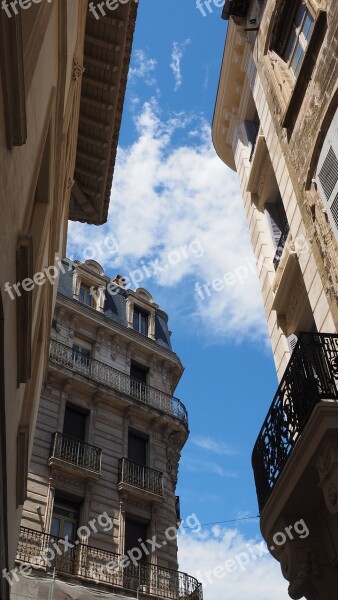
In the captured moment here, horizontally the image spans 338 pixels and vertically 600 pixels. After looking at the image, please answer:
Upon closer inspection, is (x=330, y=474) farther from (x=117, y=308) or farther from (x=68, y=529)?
(x=117, y=308)

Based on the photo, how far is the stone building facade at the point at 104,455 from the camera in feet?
50.6

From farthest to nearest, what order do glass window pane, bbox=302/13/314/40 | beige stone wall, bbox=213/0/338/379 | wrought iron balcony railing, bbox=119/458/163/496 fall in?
wrought iron balcony railing, bbox=119/458/163/496
glass window pane, bbox=302/13/314/40
beige stone wall, bbox=213/0/338/379

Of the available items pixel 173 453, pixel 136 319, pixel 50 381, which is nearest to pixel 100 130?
pixel 50 381

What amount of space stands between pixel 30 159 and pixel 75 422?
1457cm

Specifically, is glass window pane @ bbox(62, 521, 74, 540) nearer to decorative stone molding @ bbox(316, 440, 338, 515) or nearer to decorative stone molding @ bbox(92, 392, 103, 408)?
decorative stone molding @ bbox(92, 392, 103, 408)

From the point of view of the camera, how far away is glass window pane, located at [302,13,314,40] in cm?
966

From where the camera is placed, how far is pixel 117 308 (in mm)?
24156

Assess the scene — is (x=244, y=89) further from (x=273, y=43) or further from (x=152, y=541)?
(x=152, y=541)

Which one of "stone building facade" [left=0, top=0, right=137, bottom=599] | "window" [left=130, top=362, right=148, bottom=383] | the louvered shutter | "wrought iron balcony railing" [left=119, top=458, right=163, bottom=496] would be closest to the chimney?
"window" [left=130, top=362, right=148, bottom=383]

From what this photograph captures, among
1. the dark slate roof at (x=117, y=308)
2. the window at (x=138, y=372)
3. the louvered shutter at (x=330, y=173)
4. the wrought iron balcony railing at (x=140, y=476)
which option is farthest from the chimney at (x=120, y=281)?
the louvered shutter at (x=330, y=173)

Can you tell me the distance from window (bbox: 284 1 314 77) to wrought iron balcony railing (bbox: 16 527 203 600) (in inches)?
516

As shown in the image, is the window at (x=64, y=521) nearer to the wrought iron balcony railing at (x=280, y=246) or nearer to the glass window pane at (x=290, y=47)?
the wrought iron balcony railing at (x=280, y=246)

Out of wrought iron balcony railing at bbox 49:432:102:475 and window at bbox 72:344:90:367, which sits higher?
window at bbox 72:344:90:367

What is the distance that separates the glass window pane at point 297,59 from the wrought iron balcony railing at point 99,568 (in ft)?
42.9
